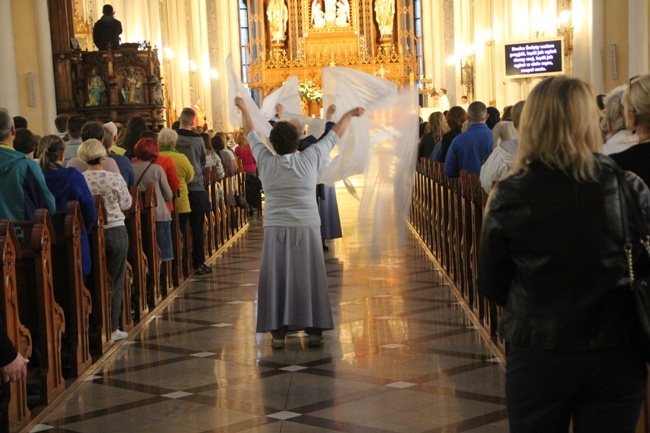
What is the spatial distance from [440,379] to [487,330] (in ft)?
4.76

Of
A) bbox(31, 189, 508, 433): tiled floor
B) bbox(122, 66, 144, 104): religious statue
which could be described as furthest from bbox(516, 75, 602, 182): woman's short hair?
bbox(122, 66, 144, 104): religious statue

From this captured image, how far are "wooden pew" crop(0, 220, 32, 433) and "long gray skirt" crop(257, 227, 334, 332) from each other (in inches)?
85.4

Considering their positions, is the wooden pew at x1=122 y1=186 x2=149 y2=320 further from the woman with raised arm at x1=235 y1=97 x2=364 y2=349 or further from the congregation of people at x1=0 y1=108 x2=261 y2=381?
the woman with raised arm at x1=235 y1=97 x2=364 y2=349

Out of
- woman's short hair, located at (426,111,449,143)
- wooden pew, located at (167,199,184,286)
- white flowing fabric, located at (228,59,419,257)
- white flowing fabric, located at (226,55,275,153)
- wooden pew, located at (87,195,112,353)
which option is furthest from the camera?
woman's short hair, located at (426,111,449,143)

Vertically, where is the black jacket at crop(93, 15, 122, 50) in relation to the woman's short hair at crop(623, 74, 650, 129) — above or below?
above

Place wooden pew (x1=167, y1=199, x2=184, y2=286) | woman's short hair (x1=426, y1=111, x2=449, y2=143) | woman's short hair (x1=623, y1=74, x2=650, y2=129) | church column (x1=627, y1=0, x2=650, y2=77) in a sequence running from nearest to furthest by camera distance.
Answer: woman's short hair (x1=623, y1=74, x2=650, y2=129) → wooden pew (x1=167, y1=199, x2=184, y2=286) → woman's short hair (x1=426, y1=111, x2=449, y2=143) → church column (x1=627, y1=0, x2=650, y2=77)

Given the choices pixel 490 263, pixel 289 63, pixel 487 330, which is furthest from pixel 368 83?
pixel 289 63

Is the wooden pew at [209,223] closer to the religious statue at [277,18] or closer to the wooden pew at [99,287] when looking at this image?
the wooden pew at [99,287]

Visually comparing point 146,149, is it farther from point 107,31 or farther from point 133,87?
point 107,31

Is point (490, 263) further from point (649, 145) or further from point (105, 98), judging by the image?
point (105, 98)

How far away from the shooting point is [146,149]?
10023mm

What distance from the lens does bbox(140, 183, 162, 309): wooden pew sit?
32.2ft

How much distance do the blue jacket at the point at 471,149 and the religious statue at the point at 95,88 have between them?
26.7ft

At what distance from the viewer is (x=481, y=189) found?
8078mm
